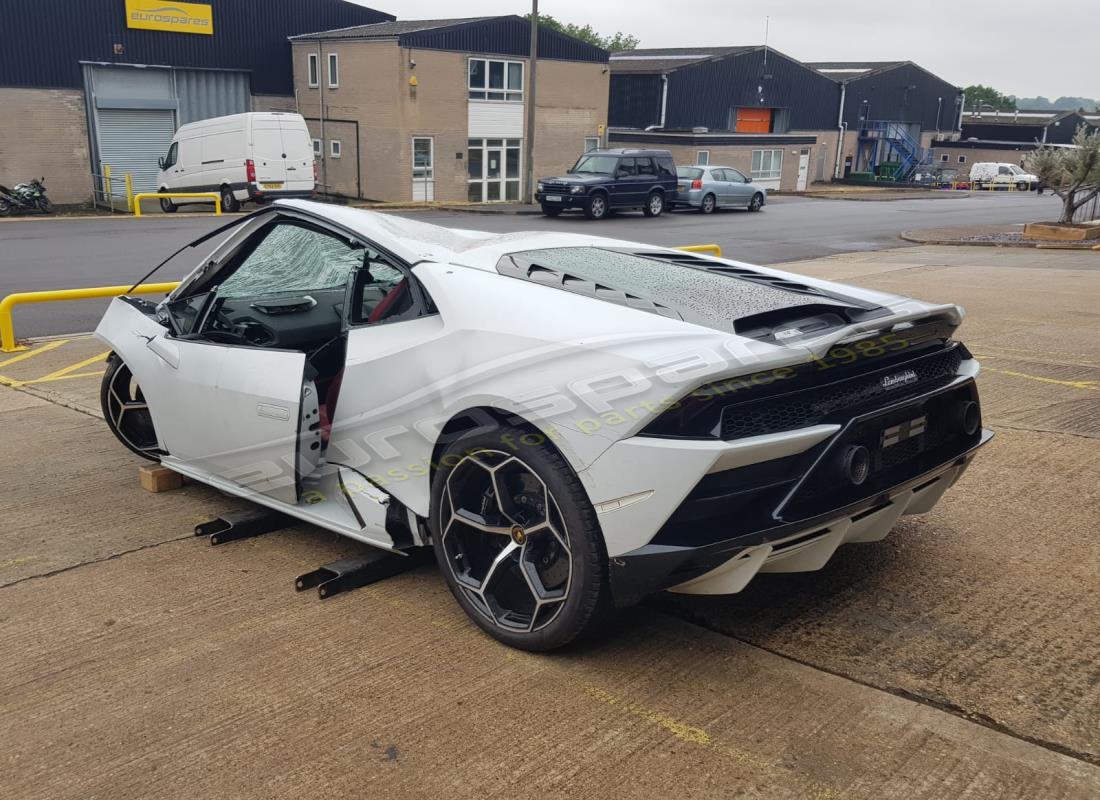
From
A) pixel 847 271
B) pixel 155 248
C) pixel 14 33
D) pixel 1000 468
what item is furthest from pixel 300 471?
pixel 14 33

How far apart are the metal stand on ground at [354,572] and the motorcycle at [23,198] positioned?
2672cm

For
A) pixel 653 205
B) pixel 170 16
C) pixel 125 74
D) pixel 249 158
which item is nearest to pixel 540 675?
pixel 249 158

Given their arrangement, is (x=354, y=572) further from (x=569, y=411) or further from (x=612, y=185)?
(x=612, y=185)

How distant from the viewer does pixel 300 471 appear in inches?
157

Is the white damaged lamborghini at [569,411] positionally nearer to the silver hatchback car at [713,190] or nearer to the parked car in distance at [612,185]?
the parked car in distance at [612,185]

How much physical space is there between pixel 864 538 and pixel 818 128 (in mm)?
58119

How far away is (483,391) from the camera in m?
3.32

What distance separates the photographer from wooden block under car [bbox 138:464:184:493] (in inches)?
198

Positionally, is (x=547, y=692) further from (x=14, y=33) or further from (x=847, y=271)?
(x=14, y=33)

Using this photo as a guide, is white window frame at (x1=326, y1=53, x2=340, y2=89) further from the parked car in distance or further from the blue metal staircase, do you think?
the blue metal staircase

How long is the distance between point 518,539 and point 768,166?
157 ft

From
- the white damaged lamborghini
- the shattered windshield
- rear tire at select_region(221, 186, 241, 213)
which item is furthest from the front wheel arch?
rear tire at select_region(221, 186, 241, 213)

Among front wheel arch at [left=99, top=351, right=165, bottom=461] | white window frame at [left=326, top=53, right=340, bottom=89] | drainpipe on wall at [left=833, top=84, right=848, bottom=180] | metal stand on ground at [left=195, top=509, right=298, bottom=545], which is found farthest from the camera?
drainpipe on wall at [left=833, top=84, right=848, bottom=180]

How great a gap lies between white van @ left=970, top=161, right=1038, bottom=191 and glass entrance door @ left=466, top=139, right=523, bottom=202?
33400mm
